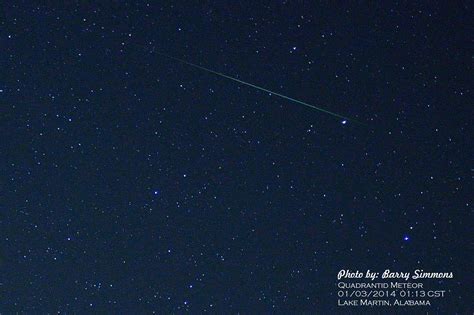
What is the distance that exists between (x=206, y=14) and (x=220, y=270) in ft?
1.66

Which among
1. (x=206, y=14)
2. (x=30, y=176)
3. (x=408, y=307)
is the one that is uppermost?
(x=206, y=14)

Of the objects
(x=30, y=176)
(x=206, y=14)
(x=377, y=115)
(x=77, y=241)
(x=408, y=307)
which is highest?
(x=206, y=14)

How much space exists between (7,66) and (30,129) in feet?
0.43

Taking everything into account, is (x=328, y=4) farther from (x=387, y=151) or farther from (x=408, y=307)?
(x=408, y=307)

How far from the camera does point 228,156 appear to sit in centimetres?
156

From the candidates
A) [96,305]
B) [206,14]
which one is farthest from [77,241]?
[206,14]

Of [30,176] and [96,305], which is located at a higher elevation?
[30,176]

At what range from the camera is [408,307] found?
1571 mm

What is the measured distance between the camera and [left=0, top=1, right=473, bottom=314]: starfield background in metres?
1.55

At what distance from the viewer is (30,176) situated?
155cm

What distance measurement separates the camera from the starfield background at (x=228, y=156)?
1.55 meters

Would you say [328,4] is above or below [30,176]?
above

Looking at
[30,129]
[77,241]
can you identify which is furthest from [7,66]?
[77,241]

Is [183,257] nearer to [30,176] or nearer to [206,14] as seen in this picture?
[30,176]
